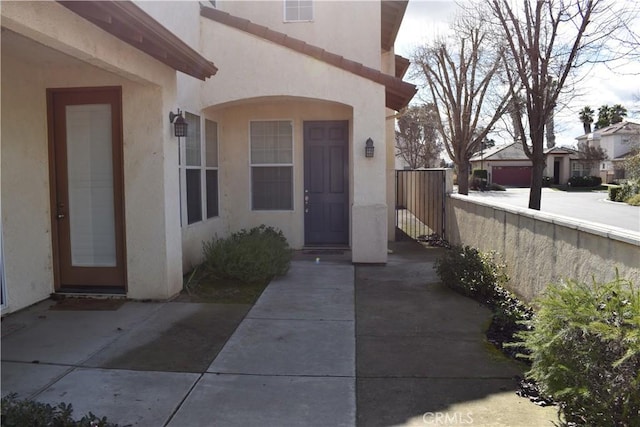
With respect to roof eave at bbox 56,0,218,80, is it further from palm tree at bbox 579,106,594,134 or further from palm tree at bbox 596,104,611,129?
palm tree at bbox 596,104,611,129

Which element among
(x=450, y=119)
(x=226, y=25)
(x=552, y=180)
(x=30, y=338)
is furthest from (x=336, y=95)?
(x=552, y=180)

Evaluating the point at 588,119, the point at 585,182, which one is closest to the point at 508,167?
the point at 585,182

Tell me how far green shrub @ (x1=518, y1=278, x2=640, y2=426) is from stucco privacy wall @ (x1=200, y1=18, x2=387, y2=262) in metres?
5.57

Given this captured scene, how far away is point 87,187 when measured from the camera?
6.80 metres

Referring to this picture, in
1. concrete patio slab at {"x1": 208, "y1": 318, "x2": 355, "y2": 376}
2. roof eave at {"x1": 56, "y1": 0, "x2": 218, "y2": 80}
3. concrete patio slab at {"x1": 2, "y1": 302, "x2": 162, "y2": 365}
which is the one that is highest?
roof eave at {"x1": 56, "y1": 0, "x2": 218, "y2": 80}

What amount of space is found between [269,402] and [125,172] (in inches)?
156

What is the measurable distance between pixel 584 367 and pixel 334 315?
11.1 ft

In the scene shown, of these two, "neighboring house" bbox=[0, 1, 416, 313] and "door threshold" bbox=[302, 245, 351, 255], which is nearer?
"neighboring house" bbox=[0, 1, 416, 313]

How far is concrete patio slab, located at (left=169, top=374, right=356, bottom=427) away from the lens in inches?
143

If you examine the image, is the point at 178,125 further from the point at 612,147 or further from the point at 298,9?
the point at 612,147

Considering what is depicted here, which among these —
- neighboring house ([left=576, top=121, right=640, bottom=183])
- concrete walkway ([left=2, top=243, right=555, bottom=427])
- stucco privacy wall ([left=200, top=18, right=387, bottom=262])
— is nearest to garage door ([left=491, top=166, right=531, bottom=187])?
neighboring house ([left=576, top=121, right=640, bottom=183])

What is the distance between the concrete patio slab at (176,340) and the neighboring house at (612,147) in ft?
171

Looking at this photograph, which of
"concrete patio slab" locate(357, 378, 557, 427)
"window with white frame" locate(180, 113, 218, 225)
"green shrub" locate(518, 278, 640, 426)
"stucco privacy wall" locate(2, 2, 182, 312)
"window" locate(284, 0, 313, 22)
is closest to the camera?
"green shrub" locate(518, 278, 640, 426)

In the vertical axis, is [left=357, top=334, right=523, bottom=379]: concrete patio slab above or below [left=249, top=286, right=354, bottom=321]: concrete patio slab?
below
